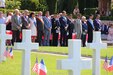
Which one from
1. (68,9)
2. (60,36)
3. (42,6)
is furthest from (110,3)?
(60,36)

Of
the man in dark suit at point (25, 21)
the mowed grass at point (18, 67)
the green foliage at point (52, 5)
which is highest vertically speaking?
the green foliage at point (52, 5)

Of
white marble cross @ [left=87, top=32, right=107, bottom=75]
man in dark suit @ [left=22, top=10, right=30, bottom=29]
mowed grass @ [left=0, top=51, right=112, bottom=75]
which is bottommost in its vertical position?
mowed grass @ [left=0, top=51, right=112, bottom=75]

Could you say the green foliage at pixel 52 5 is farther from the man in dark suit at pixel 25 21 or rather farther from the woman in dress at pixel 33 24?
the man in dark suit at pixel 25 21

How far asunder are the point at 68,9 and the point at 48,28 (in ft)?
87.9

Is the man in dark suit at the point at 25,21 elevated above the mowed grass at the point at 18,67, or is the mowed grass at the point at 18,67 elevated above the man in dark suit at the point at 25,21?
the man in dark suit at the point at 25,21

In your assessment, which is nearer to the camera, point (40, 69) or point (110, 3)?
point (40, 69)

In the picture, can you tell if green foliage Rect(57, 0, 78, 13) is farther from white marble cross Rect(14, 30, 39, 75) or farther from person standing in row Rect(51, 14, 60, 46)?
white marble cross Rect(14, 30, 39, 75)

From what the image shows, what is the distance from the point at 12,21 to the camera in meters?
23.9

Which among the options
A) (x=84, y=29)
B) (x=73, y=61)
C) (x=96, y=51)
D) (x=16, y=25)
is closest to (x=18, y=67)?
(x=96, y=51)

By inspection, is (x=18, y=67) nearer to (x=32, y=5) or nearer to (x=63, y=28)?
(x=63, y=28)

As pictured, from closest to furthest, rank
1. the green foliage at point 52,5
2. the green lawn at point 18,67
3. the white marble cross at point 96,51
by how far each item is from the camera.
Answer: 1. the white marble cross at point 96,51
2. the green lawn at point 18,67
3. the green foliage at point 52,5

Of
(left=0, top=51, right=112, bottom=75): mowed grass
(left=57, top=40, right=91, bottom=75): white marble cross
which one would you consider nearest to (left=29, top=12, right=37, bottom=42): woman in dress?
(left=0, top=51, right=112, bottom=75): mowed grass

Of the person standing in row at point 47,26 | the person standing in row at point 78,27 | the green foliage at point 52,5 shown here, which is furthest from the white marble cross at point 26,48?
the green foliage at point 52,5

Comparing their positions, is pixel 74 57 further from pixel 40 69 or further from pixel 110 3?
pixel 110 3
